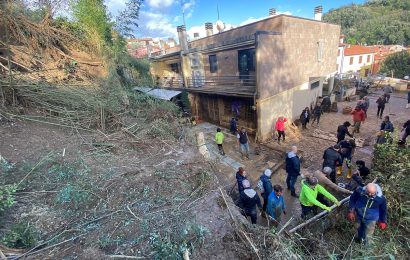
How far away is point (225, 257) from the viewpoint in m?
2.71

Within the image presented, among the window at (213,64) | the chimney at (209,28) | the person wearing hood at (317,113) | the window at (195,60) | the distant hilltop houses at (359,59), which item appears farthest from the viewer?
the distant hilltop houses at (359,59)

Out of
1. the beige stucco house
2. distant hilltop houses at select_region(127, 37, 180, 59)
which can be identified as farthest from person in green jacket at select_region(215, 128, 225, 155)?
distant hilltop houses at select_region(127, 37, 180, 59)

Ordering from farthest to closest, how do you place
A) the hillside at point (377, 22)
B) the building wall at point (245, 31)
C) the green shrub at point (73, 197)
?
the hillside at point (377, 22)
the building wall at point (245, 31)
the green shrub at point (73, 197)

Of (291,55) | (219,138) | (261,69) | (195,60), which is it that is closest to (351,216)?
(219,138)

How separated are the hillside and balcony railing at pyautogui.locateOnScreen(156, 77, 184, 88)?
48.7 meters

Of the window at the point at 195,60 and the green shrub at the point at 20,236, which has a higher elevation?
the window at the point at 195,60

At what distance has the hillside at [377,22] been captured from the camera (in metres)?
47.0

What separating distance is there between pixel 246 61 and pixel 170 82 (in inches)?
324

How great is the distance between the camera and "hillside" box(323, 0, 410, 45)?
154 feet

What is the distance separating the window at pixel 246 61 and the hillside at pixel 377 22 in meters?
48.8

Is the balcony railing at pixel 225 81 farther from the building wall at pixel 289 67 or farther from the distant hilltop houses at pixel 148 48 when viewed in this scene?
the distant hilltop houses at pixel 148 48

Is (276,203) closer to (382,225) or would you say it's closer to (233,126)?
(382,225)

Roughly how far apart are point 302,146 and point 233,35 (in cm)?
920

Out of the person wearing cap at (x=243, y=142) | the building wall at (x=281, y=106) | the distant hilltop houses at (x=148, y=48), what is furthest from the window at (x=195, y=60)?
the person wearing cap at (x=243, y=142)
